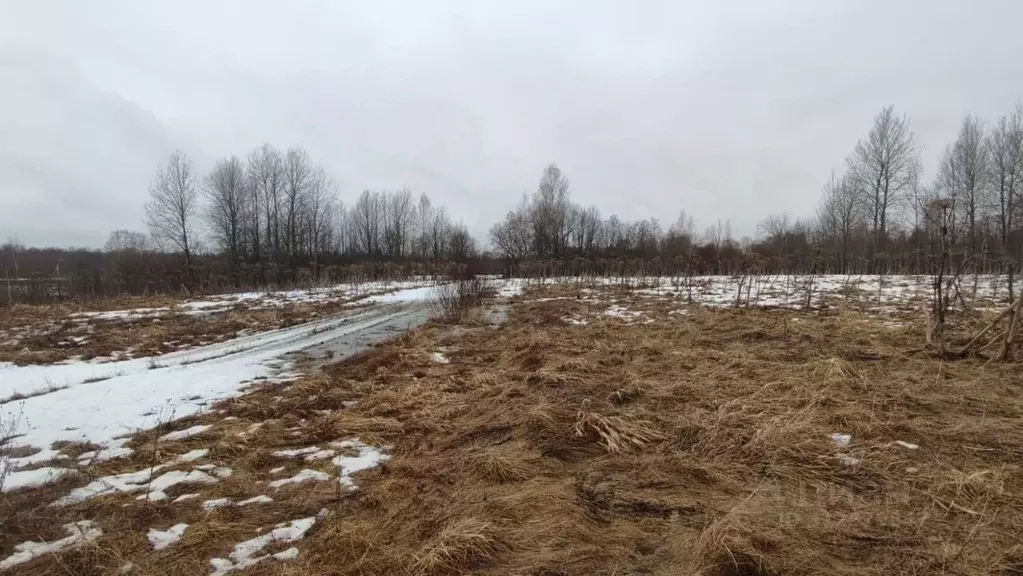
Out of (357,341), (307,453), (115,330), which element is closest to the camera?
(307,453)

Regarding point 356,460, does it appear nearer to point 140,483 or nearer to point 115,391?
point 140,483

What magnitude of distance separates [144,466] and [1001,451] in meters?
7.15

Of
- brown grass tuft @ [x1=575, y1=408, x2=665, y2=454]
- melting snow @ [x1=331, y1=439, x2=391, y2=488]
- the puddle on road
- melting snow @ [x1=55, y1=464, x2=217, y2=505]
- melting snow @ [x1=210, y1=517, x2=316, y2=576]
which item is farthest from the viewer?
the puddle on road

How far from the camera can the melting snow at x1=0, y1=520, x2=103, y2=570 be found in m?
2.64

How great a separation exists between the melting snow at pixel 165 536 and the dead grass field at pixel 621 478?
0.06 m

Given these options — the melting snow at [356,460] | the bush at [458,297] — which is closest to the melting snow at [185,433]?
the melting snow at [356,460]

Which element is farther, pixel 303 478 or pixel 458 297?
pixel 458 297

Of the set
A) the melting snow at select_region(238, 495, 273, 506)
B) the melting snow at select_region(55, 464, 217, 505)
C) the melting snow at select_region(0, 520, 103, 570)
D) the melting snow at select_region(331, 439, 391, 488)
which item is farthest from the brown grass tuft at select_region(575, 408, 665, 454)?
the melting snow at select_region(0, 520, 103, 570)

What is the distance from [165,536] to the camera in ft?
9.43

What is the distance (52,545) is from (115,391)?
14.8 feet

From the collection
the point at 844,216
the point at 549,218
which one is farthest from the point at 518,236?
the point at 844,216

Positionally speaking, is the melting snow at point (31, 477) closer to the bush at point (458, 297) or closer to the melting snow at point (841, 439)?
the melting snow at point (841, 439)

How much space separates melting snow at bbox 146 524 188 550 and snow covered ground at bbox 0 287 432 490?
1.72 meters

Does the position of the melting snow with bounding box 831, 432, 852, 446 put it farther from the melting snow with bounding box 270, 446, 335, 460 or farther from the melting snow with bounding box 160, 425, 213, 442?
the melting snow with bounding box 160, 425, 213, 442
